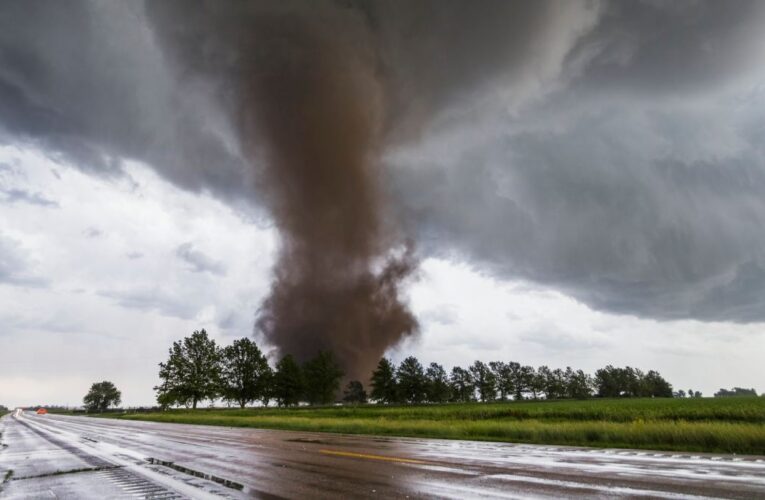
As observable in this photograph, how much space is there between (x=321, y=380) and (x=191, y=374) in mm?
44483

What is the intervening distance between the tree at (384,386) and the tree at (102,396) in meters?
117

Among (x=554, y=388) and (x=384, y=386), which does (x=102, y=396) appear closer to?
(x=384, y=386)

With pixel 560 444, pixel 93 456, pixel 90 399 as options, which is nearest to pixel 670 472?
pixel 560 444

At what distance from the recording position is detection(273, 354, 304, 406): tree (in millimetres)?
117938

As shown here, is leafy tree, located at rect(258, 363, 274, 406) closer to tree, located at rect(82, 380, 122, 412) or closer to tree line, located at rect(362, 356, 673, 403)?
tree line, located at rect(362, 356, 673, 403)

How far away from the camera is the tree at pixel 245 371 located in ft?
362

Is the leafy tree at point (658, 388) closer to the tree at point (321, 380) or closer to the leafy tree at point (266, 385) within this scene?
the tree at point (321, 380)

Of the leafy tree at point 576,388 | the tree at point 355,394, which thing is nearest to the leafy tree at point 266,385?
the tree at point 355,394

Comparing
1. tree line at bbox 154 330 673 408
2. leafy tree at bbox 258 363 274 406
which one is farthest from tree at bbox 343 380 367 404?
leafy tree at bbox 258 363 274 406

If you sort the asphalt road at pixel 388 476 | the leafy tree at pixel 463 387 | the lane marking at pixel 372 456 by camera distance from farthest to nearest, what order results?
the leafy tree at pixel 463 387
the lane marking at pixel 372 456
the asphalt road at pixel 388 476

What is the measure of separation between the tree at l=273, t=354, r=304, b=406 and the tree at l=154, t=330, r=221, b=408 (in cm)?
2681

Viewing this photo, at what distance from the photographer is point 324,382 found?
412 feet

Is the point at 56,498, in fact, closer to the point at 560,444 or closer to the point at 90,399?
the point at 560,444

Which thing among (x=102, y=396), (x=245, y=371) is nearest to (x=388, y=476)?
(x=245, y=371)
